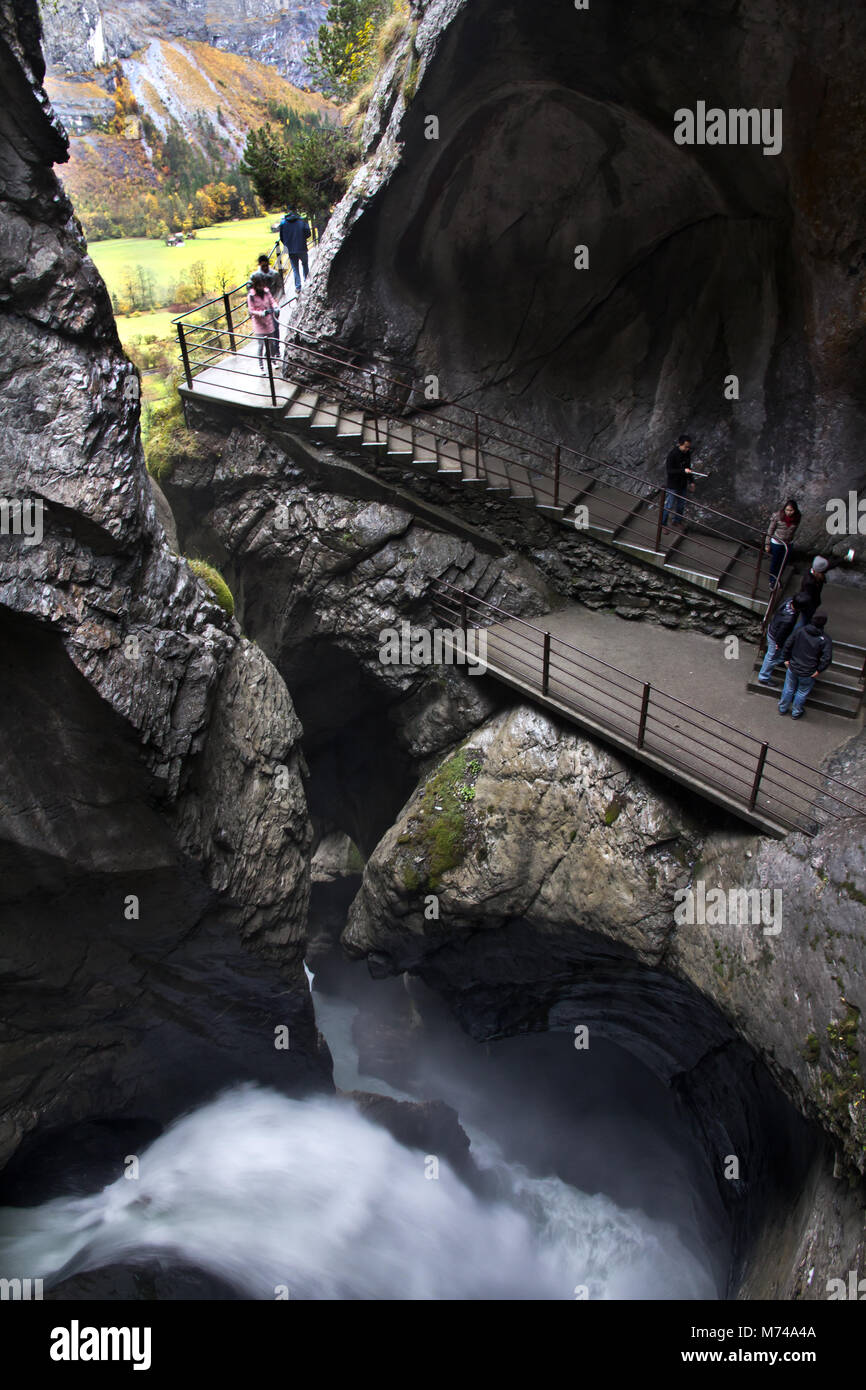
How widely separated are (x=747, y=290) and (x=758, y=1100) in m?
10.6

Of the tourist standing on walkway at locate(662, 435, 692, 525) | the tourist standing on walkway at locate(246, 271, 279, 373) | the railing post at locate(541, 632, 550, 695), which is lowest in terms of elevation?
the railing post at locate(541, 632, 550, 695)

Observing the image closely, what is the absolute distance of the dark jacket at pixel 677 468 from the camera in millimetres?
10789

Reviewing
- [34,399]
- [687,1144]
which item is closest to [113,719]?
[34,399]

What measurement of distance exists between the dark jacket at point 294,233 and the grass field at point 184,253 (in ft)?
9.79

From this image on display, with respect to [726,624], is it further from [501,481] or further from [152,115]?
[152,115]

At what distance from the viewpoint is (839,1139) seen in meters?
6.27

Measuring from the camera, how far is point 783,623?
923 cm

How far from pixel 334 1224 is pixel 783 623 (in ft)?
34.3

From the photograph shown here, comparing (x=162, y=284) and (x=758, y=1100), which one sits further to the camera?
(x=162, y=284)

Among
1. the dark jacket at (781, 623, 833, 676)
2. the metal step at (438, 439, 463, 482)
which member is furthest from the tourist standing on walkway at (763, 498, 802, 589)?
the metal step at (438, 439, 463, 482)

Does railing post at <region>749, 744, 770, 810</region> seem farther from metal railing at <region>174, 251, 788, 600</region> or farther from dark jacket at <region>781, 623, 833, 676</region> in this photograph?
metal railing at <region>174, 251, 788, 600</region>

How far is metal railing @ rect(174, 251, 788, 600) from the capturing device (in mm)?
11125

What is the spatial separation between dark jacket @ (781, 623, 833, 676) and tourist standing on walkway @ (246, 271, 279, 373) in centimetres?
813

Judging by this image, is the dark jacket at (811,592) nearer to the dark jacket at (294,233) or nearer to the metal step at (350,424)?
the metal step at (350,424)
